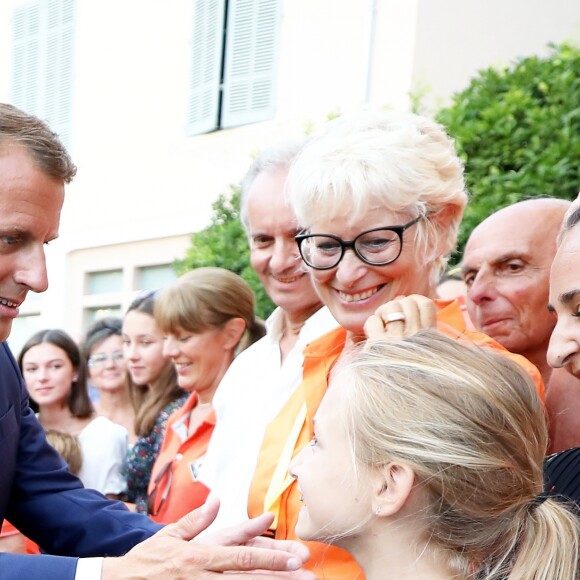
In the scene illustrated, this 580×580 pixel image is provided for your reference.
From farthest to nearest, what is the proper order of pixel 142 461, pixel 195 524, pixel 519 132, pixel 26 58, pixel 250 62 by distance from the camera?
1. pixel 26 58
2. pixel 250 62
3. pixel 519 132
4. pixel 142 461
5. pixel 195 524

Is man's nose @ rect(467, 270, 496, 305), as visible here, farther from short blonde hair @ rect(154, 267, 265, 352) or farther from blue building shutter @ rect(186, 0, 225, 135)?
blue building shutter @ rect(186, 0, 225, 135)

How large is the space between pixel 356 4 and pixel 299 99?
1.22 metres

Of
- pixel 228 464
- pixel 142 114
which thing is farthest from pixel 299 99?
pixel 228 464

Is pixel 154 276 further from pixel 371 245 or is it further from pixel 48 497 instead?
pixel 371 245

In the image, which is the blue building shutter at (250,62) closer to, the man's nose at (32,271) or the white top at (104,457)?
the white top at (104,457)

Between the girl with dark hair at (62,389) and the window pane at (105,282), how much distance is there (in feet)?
26.7

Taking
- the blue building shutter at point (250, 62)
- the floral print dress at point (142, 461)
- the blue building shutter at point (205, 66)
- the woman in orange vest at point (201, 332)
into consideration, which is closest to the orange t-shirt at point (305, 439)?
the woman in orange vest at point (201, 332)

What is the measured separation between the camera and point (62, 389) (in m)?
6.58

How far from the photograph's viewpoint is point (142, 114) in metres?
14.6

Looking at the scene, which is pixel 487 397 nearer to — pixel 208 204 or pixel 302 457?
pixel 302 457

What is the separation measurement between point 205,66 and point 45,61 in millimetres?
3789

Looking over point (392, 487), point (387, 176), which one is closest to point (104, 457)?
point (387, 176)

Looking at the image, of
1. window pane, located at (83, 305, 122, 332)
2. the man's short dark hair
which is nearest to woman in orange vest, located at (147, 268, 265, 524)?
the man's short dark hair

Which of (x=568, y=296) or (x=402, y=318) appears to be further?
(x=402, y=318)
